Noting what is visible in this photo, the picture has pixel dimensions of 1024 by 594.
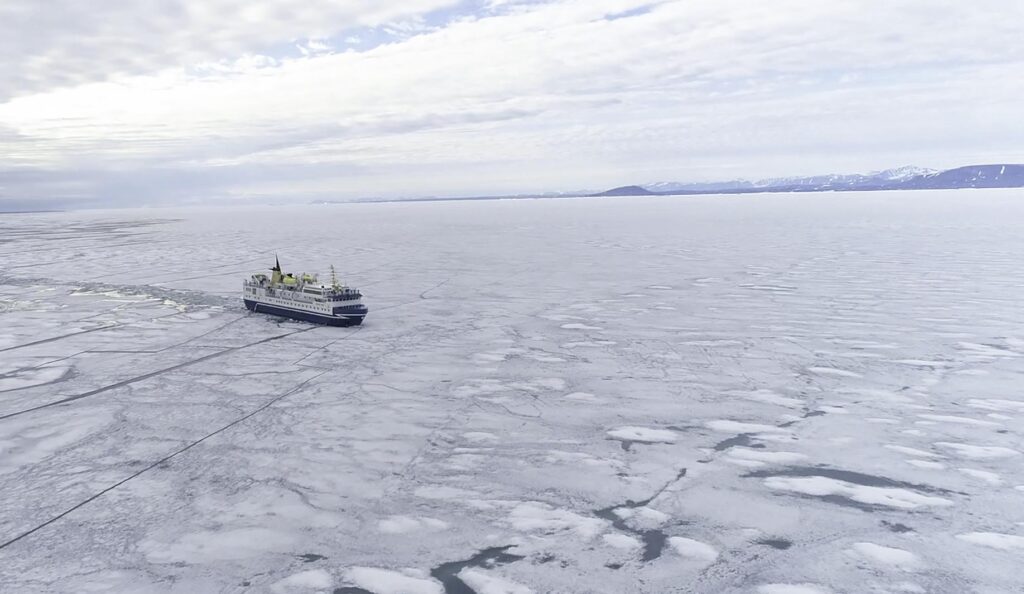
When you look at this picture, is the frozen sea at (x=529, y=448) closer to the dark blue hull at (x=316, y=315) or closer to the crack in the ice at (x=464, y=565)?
the crack in the ice at (x=464, y=565)

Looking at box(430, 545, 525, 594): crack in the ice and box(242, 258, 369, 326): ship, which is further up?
box(242, 258, 369, 326): ship

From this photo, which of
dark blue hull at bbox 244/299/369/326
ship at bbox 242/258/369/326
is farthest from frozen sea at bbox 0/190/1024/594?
ship at bbox 242/258/369/326

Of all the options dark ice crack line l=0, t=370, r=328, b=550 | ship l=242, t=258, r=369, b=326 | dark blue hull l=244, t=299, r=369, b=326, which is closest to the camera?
dark ice crack line l=0, t=370, r=328, b=550

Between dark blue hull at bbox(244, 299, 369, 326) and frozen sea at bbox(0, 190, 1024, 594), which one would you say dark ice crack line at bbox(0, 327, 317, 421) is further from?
dark blue hull at bbox(244, 299, 369, 326)

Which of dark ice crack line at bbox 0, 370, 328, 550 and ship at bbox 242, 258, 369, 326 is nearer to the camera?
dark ice crack line at bbox 0, 370, 328, 550

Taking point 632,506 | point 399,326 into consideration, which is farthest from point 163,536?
point 399,326

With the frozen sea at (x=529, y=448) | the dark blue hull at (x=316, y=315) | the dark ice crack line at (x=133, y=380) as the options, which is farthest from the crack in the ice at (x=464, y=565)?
the dark blue hull at (x=316, y=315)
